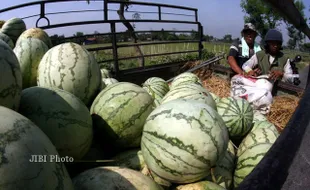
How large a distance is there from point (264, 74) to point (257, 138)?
254 cm

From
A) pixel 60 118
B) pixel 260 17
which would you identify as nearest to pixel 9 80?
pixel 60 118

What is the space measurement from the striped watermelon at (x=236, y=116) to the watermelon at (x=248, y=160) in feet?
1.08

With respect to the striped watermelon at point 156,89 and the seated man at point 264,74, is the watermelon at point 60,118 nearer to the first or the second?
the striped watermelon at point 156,89

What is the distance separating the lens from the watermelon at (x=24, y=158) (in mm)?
856

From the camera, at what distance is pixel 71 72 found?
1.98 m

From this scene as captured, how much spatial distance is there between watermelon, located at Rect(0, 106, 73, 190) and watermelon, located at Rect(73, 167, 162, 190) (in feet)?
1.06

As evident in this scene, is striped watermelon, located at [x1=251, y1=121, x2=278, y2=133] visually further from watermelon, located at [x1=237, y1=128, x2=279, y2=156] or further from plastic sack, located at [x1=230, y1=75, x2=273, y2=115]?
plastic sack, located at [x1=230, y1=75, x2=273, y2=115]

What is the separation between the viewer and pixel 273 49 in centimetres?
450

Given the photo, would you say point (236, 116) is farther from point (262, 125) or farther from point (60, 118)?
point (60, 118)

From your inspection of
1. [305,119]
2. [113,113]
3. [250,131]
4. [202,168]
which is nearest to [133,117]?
[113,113]

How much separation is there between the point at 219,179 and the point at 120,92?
801 millimetres

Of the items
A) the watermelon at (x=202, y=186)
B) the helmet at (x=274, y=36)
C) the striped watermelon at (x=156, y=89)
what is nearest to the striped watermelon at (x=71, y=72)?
the striped watermelon at (x=156, y=89)

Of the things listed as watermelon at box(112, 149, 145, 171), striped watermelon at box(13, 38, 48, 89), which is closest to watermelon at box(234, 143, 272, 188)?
watermelon at box(112, 149, 145, 171)

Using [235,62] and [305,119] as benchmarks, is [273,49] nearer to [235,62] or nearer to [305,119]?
[235,62]
